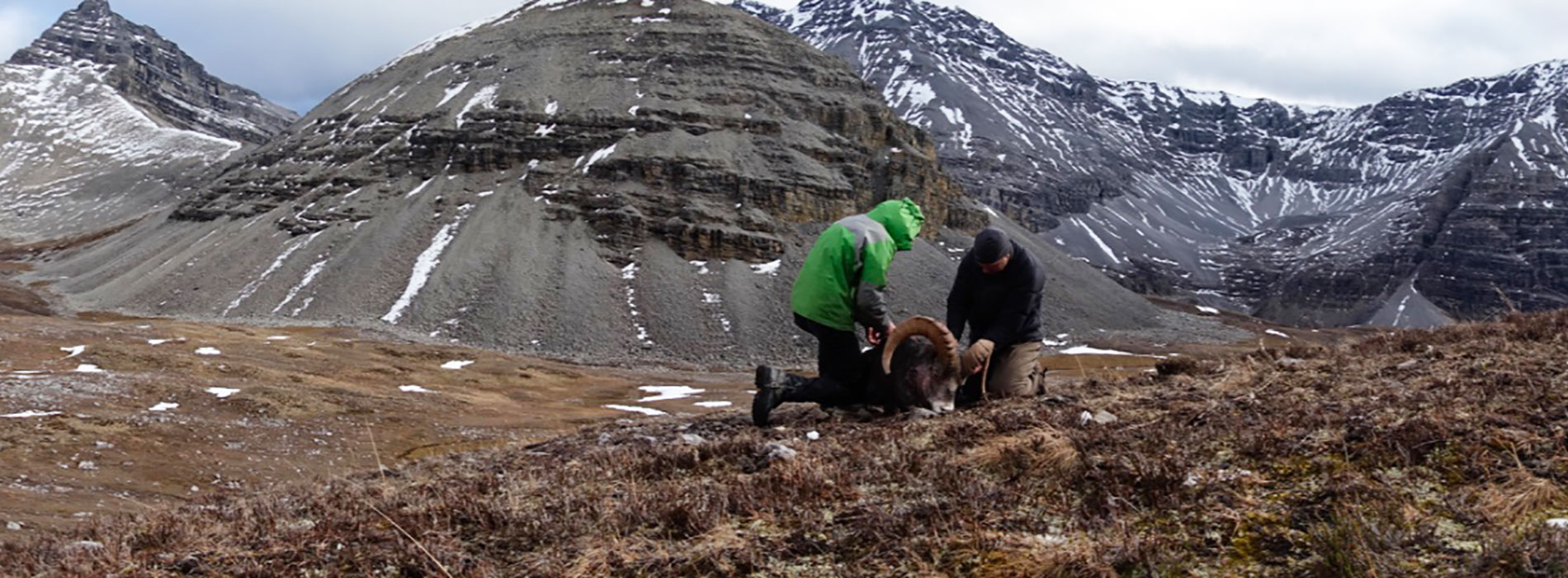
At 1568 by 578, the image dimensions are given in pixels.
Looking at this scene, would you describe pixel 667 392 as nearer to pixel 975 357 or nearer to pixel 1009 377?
pixel 1009 377

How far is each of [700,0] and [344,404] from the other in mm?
101377

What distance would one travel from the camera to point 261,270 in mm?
77438

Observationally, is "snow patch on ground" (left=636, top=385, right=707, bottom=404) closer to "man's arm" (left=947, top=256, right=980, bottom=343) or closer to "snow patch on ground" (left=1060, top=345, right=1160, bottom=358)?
"man's arm" (left=947, top=256, right=980, bottom=343)

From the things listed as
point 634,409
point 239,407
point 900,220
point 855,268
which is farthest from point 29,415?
point 634,409

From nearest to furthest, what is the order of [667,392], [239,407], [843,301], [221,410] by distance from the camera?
[843,301]
[221,410]
[239,407]
[667,392]

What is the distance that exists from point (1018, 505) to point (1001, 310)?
5989 mm

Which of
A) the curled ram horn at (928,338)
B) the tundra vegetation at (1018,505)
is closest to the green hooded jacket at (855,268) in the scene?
the curled ram horn at (928,338)

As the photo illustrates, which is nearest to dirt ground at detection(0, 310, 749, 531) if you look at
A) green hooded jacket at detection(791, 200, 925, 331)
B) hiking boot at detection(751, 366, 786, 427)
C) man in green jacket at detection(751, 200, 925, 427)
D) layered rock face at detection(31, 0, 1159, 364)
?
hiking boot at detection(751, 366, 786, 427)

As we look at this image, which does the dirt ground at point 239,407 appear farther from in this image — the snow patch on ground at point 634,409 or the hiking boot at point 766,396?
the hiking boot at point 766,396

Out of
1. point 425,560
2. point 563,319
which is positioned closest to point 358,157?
point 563,319

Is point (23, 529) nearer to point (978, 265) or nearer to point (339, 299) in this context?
point (978, 265)

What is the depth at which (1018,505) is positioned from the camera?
5723 millimetres

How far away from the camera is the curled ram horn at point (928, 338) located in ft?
33.9

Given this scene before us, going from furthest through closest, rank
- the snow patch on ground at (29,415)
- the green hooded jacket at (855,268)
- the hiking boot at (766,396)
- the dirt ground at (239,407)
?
the snow patch on ground at (29,415) < the dirt ground at (239,407) < the hiking boot at (766,396) < the green hooded jacket at (855,268)
